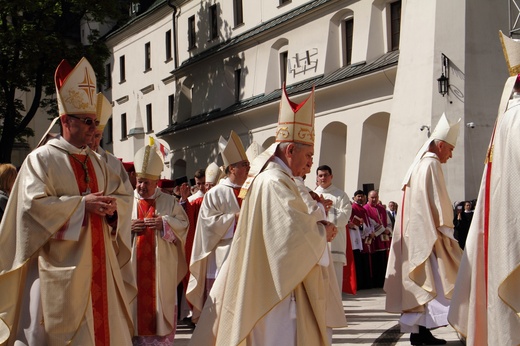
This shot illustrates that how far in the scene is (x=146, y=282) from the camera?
8102 mm

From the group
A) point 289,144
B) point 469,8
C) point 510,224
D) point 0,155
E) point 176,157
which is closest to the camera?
point 510,224

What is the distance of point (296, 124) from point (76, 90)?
169 centimetres

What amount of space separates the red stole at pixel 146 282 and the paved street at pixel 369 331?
1.17m

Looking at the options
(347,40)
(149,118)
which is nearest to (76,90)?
(347,40)

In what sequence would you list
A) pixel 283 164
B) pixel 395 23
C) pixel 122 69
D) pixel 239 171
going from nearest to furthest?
pixel 283 164
pixel 239 171
pixel 395 23
pixel 122 69

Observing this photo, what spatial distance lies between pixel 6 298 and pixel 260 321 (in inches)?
70.5

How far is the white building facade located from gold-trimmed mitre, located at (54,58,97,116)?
1287cm

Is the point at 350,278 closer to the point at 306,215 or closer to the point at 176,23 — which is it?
the point at 306,215

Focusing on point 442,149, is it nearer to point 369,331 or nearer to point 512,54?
point 369,331

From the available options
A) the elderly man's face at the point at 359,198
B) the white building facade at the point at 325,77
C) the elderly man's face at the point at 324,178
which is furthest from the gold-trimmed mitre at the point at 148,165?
the white building facade at the point at 325,77

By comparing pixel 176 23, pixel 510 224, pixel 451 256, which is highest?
pixel 176 23

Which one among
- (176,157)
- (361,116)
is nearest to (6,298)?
(361,116)

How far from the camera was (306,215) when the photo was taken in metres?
5.88

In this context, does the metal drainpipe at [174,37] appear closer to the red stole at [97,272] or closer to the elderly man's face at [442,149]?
the elderly man's face at [442,149]
